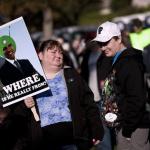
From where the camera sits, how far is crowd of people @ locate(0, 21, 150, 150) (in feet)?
22.4

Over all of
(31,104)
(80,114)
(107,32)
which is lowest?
(80,114)

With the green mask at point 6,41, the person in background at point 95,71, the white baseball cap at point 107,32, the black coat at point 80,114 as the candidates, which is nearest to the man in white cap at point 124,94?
the white baseball cap at point 107,32

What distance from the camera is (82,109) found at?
7391mm

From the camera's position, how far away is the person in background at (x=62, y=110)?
7176mm

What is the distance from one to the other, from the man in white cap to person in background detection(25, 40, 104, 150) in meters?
0.27

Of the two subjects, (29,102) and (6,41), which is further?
(29,102)

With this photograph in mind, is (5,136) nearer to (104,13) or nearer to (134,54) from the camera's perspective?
(134,54)

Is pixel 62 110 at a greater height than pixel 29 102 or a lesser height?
lesser

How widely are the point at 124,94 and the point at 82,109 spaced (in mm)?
660

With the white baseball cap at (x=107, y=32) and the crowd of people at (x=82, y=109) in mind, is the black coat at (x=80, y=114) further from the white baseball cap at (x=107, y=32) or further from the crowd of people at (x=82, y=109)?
the white baseball cap at (x=107, y=32)

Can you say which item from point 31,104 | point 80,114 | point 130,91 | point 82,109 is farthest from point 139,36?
point 130,91

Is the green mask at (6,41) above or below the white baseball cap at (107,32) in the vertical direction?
above

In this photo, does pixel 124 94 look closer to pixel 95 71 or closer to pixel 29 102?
pixel 29 102

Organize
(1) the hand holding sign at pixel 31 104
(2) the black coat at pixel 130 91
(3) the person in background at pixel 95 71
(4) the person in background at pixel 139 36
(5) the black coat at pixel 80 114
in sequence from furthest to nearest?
(4) the person in background at pixel 139 36
(3) the person in background at pixel 95 71
(5) the black coat at pixel 80 114
(1) the hand holding sign at pixel 31 104
(2) the black coat at pixel 130 91
